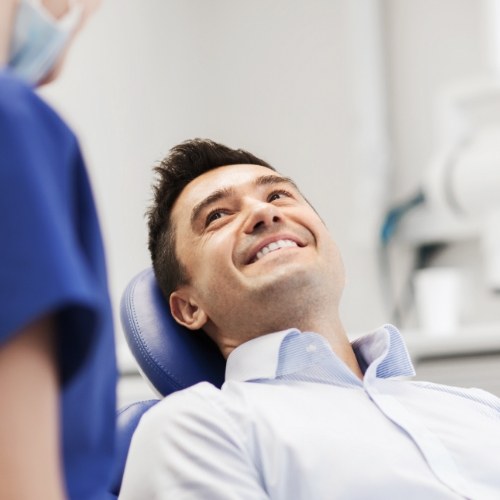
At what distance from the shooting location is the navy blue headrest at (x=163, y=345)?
1483 millimetres

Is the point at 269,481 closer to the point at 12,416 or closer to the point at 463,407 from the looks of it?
the point at 463,407

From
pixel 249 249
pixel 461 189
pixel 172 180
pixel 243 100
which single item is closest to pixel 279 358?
pixel 249 249

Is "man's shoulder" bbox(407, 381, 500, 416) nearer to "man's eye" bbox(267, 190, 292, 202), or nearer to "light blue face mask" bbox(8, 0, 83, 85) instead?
"man's eye" bbox(267, 190, 292, 202)

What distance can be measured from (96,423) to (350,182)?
261 centimetres

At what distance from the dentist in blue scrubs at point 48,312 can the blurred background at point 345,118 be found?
6.73 ft

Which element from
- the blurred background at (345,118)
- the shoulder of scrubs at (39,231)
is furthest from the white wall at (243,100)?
the shoulder of scrubs at (39,231)

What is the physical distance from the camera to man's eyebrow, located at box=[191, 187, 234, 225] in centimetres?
161

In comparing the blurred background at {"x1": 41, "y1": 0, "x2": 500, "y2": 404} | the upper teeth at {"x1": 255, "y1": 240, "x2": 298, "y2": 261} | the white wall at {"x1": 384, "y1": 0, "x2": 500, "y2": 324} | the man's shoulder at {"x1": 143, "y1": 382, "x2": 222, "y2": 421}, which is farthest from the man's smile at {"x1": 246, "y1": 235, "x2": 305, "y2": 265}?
the white wall at {"x1": 384, "y1": 0, "x2": 500, "y2": 324}

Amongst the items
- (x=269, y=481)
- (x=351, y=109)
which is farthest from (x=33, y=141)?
(x=351, y=109)

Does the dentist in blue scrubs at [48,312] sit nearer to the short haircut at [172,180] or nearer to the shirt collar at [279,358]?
the shirt collar at [279,358]

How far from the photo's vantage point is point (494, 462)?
4.40 ft

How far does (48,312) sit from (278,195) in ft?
3.75

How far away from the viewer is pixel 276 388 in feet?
4.58

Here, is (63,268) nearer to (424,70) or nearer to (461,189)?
(461,189)
